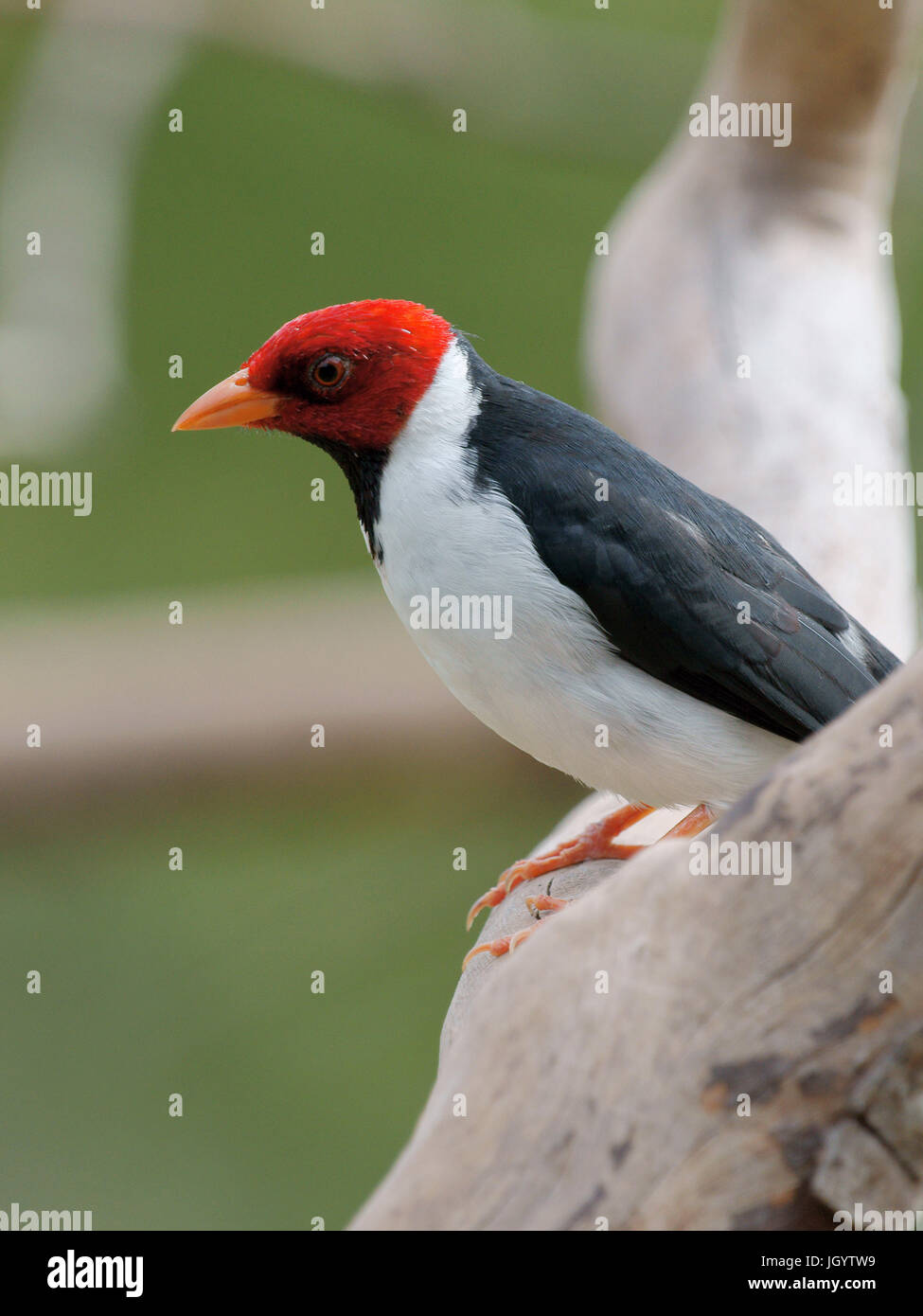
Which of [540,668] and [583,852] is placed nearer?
[540,668]

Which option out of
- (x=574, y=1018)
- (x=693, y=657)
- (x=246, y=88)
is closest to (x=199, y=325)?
(x=246, y=88)

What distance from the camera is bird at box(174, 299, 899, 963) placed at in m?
2.27

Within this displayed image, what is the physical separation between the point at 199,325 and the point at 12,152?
268 centimetres

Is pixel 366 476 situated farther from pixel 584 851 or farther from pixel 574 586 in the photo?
pixel 584 851

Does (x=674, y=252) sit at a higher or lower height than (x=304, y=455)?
lower

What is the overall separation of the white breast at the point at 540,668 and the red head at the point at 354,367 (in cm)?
14

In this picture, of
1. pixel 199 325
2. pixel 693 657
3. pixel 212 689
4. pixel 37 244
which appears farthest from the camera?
pixel 199 325

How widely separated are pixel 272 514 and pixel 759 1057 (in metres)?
6.61

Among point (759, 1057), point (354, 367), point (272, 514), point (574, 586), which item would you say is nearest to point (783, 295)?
point (354, 367)

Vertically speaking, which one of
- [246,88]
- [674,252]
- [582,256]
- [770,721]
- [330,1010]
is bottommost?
[330,1010]

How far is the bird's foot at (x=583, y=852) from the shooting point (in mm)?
2652

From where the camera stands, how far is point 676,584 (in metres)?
2.29

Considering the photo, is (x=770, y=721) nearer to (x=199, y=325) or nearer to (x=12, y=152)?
(x=12, y=152)

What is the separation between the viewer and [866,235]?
4082 mm
